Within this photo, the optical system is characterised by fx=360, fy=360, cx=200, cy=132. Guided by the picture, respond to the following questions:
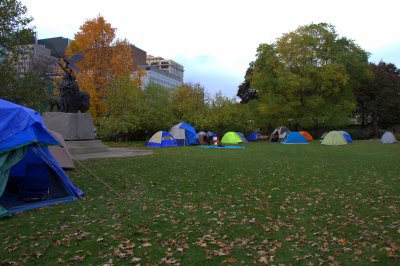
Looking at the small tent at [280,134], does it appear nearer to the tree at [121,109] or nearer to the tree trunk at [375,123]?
the tree at [121,109]

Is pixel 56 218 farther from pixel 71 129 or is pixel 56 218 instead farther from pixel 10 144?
pixel 71 129

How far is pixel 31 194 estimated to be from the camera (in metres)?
8.45

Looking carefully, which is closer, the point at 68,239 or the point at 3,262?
the point at 3,262

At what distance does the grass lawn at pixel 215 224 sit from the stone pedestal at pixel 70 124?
8.35 m

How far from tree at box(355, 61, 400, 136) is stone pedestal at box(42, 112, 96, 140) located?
141ft

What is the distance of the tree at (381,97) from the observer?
168 feet

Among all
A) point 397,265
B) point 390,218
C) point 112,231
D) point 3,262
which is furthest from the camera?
point 390,218

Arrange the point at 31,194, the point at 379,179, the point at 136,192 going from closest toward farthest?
the point at 31,194
the point at 136,192
the point at 379,179

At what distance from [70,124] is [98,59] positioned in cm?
1475

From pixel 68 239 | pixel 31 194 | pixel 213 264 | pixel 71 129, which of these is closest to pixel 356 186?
pixel 213 264

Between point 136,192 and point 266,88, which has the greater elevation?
point 266,88

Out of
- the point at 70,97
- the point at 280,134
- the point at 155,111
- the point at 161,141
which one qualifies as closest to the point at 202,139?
the point at 155,111

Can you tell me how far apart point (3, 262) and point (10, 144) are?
298cm

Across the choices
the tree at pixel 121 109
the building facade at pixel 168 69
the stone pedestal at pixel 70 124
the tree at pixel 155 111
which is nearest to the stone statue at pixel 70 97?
the stone pedestal at pixel 70 124
